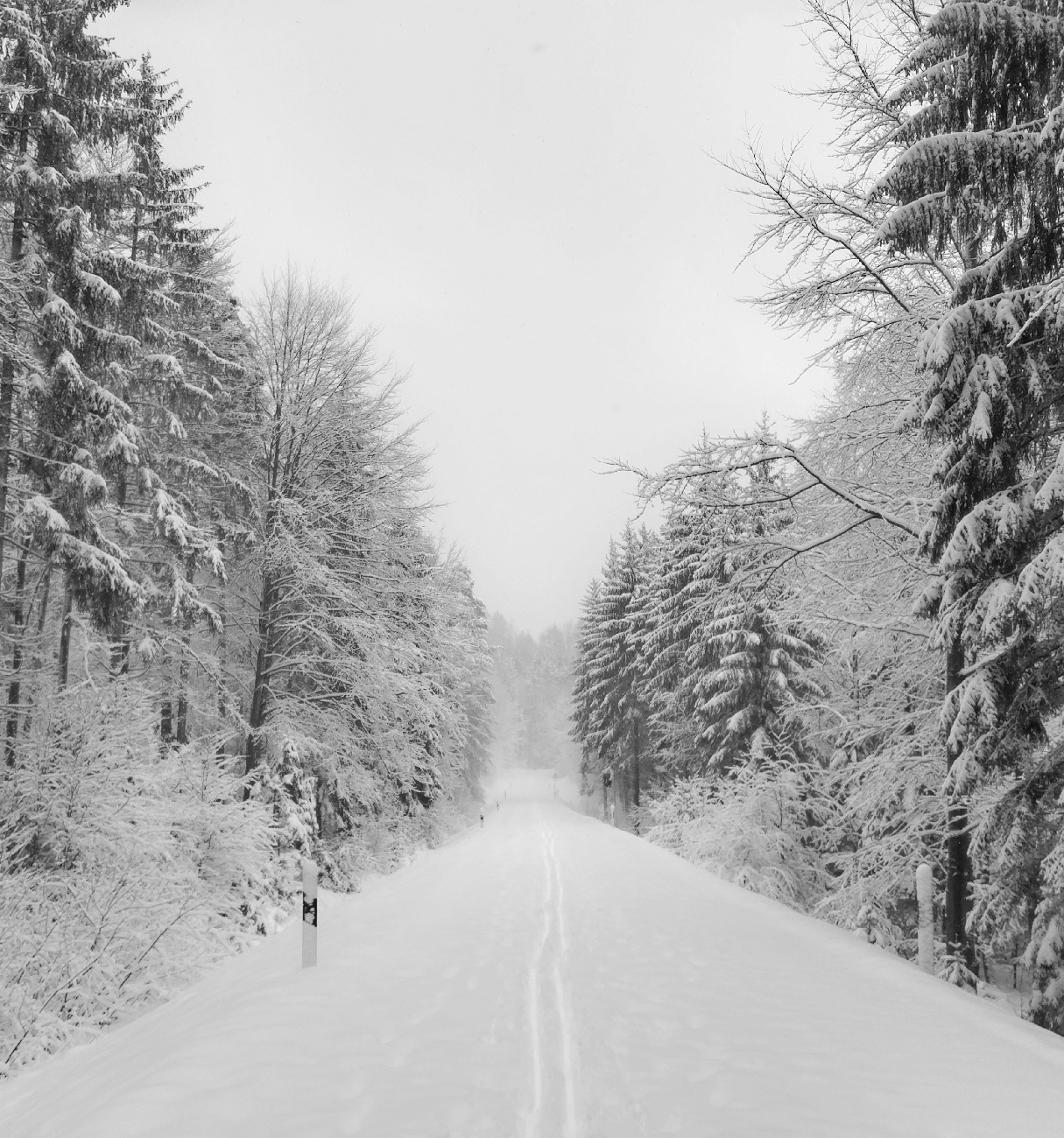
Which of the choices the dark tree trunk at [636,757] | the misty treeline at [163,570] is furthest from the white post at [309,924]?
the dark tree trunk at [636,757]

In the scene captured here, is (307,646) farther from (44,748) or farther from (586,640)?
(586,640)

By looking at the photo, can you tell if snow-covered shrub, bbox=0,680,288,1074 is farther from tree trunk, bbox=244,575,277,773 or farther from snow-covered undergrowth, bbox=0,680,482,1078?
tree trunk, bbox=244,575,277,773

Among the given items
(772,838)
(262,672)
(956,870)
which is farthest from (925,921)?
A: (262,672)

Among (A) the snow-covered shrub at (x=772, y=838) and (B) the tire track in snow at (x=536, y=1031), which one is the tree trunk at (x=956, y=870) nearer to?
(B) the tire track in snow at (x=536, y=1031)

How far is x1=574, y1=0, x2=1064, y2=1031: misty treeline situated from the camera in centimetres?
549

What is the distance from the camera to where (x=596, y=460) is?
7078 millimetres

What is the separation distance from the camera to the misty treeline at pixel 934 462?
549cm

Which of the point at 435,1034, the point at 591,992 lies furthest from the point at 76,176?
the point at 591,992

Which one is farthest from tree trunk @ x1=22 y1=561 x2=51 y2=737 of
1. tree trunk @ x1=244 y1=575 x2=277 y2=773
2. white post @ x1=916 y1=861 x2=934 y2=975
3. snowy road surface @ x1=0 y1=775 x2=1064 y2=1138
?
white post @ x1=916 y1=861 x2=934 y2=975

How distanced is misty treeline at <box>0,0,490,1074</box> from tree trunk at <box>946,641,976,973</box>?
8033mm

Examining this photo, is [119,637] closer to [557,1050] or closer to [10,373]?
[10,373]

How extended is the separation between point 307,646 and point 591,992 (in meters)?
10.1

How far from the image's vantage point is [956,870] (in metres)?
6.86

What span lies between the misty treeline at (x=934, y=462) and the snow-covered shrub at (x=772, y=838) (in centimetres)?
307
